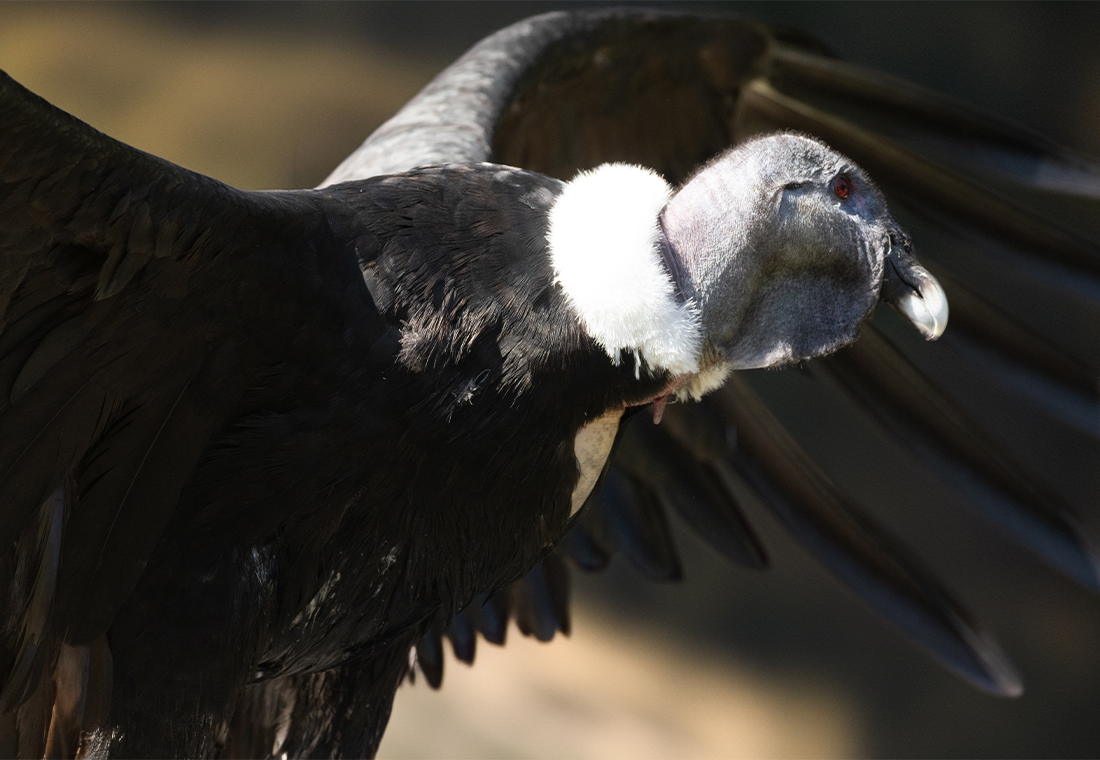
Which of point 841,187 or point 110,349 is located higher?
point 841,187

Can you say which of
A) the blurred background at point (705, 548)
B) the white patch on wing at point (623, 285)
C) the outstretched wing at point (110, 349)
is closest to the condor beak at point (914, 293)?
the white patch on wing at point (623, 285)

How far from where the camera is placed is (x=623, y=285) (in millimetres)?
1401

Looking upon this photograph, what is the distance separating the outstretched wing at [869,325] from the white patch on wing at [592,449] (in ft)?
1.79

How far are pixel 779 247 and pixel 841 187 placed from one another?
0.44ft

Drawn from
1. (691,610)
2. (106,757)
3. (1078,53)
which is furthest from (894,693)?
(106,757)

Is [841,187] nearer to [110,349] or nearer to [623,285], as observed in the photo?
[623,285]

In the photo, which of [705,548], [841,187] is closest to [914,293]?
[841,187]

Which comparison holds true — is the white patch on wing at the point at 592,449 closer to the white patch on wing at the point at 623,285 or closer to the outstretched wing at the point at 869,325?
the white patch on wing at the point at 623,285

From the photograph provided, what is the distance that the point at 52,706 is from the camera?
5.22 ft

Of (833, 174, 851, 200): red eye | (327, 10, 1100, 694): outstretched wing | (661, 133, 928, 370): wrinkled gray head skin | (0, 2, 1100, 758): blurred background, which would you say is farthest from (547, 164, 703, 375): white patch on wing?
(0, 2, 1100, 758): blurred background

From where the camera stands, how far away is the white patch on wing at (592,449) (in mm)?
1519

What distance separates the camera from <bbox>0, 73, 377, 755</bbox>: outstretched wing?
121 cm

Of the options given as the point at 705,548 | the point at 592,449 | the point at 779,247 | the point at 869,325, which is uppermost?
the point at 779,247

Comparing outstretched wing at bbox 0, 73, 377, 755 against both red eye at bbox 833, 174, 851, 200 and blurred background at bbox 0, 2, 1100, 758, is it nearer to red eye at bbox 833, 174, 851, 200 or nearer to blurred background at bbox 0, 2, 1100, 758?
red eye at bbox 833, 174, 851, 200
